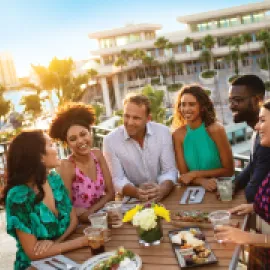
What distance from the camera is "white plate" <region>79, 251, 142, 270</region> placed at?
1948mm

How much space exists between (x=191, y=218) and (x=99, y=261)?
684 millimetres

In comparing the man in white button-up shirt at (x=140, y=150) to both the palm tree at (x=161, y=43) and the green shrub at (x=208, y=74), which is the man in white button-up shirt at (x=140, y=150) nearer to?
the green shrub at (x=208, y=74)

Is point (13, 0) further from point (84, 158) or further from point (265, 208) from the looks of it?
point (265, 208)

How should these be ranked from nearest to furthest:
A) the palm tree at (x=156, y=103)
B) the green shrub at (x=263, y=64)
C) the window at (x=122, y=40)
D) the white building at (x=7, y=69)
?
the palm tree at (x=156, y=103), the green shrub at (x=263, y=64), the window at (x=122, y=40), the white building at (x=7, y=69)

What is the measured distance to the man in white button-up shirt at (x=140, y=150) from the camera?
11.2 feet

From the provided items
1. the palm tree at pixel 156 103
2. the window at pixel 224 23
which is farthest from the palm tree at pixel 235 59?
the palm tree at pixel 156 103

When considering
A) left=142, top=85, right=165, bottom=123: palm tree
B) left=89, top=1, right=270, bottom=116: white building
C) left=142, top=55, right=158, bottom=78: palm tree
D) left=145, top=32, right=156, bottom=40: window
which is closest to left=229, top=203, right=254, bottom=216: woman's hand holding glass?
left=142, top=85, right=165, bottom=123: palm tree

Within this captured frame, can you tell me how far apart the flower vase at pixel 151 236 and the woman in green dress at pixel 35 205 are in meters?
A: 0.37

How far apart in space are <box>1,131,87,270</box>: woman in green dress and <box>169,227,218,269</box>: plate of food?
0.59 m

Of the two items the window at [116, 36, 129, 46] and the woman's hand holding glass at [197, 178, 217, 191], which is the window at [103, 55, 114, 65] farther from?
the woman's hand holding glass at [197, 178, 217, 191]

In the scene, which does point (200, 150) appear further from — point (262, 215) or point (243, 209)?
point (262, 215)

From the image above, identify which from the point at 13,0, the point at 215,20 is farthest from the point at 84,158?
the point at 215,20

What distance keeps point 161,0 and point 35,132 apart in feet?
327

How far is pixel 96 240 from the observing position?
2.12 metres
